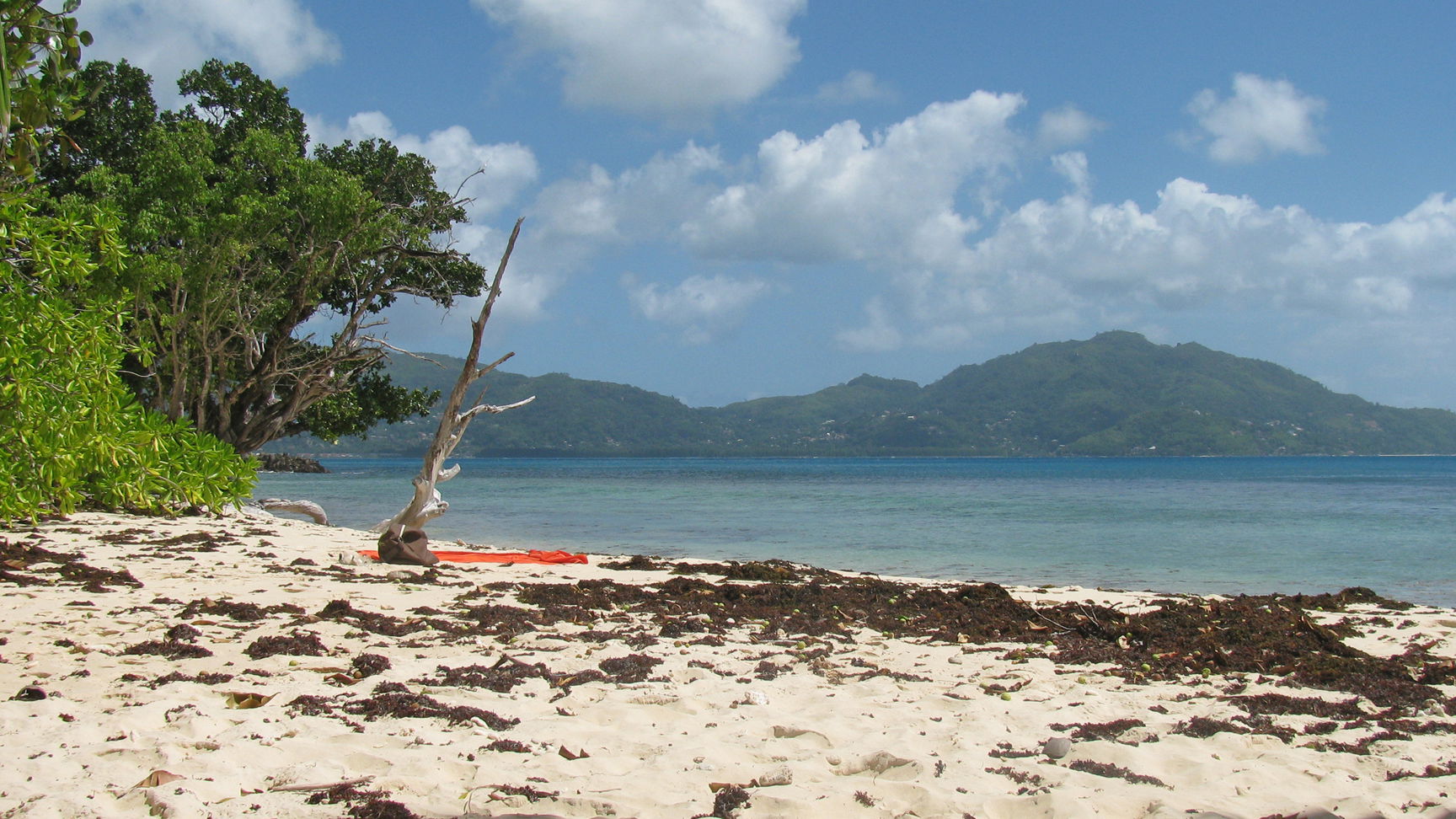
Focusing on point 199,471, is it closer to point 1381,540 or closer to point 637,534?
point 637,534

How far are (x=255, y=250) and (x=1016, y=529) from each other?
813 inches

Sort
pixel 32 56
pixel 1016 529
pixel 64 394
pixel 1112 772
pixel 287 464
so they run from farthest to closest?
1. pixel 287 464
2. pixel 1016 529
3. pixel 64 394
4. pixel 1112 772
5. pixel 32 56

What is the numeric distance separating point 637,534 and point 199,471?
19.1 metres

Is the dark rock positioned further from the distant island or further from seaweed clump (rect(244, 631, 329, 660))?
the distant island

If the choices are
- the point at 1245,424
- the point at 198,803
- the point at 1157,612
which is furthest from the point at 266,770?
the point at 1245,424

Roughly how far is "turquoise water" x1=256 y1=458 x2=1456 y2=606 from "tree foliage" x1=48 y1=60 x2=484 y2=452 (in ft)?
17.8

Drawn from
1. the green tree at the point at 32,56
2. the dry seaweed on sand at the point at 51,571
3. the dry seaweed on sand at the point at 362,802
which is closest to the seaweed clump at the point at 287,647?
the dry seaweed on sand at the point at 362,802

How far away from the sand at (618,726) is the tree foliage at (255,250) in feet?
33.7

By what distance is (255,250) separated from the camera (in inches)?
751

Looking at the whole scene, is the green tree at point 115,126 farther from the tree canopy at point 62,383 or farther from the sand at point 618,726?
the tree canopy at point 62,383

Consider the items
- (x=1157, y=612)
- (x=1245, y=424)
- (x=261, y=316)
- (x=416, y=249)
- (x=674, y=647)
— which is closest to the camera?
(x=674, y=647)

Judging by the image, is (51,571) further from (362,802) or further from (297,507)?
(297,507)

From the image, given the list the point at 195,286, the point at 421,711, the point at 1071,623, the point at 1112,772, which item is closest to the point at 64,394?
the point at 421,711

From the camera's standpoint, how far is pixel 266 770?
4113 mm
